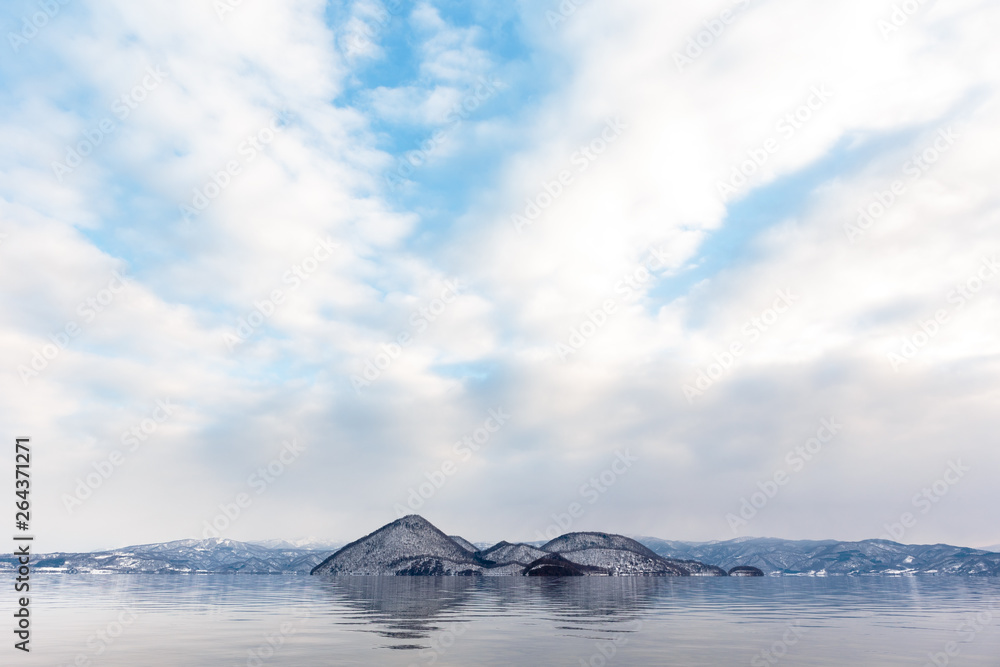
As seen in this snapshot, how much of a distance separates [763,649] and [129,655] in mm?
46337

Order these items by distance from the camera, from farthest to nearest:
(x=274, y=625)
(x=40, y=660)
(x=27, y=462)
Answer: (x=274, y=625)
(x=27, y=462)
(x=40, y=660)

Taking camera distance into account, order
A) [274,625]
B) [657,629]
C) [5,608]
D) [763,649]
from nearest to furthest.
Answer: [763,649] → [657,629] → [274,625] → [5,608]

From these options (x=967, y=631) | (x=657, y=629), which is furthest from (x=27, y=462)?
(x=967, y=631)

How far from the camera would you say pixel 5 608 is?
9181 centimetres

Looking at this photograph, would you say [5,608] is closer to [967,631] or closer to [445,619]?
[445,619]

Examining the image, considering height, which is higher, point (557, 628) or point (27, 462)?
point (27, 462)

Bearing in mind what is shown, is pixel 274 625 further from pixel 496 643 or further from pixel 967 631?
pixel 967 631

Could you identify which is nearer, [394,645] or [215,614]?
[394,645]

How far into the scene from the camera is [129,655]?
42.4 metres

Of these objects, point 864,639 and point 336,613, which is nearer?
point 864,639

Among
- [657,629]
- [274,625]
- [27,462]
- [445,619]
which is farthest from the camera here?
[445,619]

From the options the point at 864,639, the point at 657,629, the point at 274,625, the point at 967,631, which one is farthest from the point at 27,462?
the point at 967,631

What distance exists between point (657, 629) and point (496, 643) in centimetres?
1975

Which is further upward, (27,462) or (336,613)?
(27,462)
